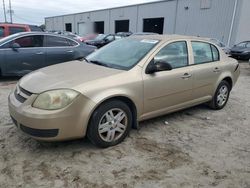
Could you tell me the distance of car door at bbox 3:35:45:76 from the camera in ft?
23.0

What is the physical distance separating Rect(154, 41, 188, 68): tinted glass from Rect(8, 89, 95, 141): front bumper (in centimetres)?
148

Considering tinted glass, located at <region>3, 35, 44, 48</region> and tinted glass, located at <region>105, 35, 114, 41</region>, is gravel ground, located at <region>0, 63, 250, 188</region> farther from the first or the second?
tinted glass, located at <region>105, 35, 114, 41</region>

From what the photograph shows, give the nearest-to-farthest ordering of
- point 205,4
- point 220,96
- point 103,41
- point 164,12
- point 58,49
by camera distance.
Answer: point 220,96, point 58,49, point 103,41, point 205,4, point 164,12

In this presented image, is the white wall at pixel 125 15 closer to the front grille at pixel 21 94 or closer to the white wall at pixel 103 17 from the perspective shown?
the white wall at pixel 103 17

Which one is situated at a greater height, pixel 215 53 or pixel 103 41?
pixel 215 53

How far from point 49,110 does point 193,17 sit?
25120 millimetres

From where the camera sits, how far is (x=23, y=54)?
7164mm

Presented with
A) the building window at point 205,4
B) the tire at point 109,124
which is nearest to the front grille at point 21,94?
the tire at point 109,124

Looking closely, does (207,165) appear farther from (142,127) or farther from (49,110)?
(49,110)

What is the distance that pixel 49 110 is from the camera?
3.05 m

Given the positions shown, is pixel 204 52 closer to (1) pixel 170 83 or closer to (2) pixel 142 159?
(1) pixel 170 83

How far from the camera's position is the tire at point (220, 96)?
17.4 feet

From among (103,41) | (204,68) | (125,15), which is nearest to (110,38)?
(103,41)

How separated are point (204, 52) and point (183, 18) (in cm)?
2346
